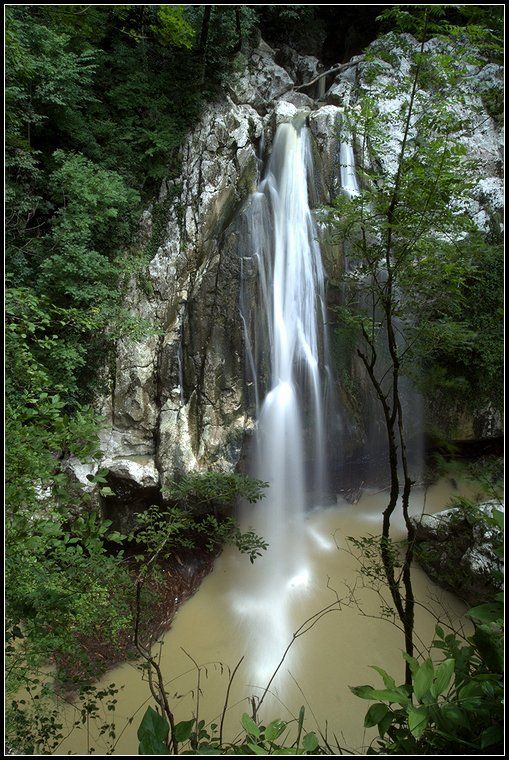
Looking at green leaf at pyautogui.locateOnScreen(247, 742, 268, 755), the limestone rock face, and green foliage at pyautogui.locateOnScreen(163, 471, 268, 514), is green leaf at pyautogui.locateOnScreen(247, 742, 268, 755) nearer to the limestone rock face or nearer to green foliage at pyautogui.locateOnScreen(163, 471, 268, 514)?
green foliage at pyautogui.locateOnScreen(163, 471, 268, 514)

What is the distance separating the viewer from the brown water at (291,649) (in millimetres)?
4258

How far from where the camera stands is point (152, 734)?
1.43m

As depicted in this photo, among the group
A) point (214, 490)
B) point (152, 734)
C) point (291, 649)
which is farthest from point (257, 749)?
point (291, 649)


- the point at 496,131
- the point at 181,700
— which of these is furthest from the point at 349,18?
the point at 181,700

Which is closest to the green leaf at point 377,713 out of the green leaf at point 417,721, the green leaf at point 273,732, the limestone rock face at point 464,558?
the green leaf at point 417,721

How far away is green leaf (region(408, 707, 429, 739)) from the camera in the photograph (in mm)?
1232

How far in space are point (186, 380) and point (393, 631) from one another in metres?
5.11

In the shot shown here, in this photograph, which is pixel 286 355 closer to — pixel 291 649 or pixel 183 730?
pixel 291 649

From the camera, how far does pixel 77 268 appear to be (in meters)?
6.66

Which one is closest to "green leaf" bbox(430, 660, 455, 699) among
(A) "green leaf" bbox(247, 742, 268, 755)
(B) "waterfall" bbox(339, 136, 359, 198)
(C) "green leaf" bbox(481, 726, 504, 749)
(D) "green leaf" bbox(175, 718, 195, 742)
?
(C) "green leaf" bbox(481, 726, 504, 749)

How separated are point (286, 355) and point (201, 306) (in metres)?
1.87

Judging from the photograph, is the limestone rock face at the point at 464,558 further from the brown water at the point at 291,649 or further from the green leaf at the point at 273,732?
the green leaf at the point at 273,732

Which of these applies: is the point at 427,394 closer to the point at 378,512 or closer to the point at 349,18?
the point at 378,512

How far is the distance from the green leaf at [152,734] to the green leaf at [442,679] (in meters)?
0.95
